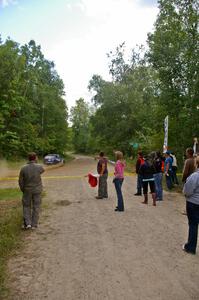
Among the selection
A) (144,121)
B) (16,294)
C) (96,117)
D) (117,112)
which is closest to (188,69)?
(16,294)

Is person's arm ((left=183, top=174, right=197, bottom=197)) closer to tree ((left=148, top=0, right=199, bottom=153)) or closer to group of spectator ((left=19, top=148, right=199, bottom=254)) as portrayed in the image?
group of spectator ((left=19, top=148, right=199, bottom=254))

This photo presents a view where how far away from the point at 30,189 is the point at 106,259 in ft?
10.1

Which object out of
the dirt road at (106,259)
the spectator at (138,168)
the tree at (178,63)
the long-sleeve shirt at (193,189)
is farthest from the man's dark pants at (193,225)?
the tree at (178,63)

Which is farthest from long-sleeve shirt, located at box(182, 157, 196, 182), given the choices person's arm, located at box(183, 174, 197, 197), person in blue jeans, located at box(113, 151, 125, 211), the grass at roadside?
the grass at roadside

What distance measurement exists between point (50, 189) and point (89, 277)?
10.2 meters

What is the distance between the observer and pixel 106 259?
18.7 feet

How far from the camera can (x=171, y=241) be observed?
6.77 meters

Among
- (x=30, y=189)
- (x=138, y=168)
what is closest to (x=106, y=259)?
(x=30, y=189)

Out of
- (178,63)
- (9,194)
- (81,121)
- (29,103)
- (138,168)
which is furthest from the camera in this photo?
(81,121)

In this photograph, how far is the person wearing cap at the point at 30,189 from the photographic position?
7906 millimetres

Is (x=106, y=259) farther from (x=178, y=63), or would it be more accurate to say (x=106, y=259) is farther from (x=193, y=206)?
(x=178, y=63)

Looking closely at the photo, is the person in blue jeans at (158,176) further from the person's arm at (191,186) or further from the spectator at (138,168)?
the person's arm at (191,186)

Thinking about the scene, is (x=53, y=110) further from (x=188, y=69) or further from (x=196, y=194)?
(x=196, y=194)

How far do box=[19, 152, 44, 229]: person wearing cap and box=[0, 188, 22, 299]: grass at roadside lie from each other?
37 cm
